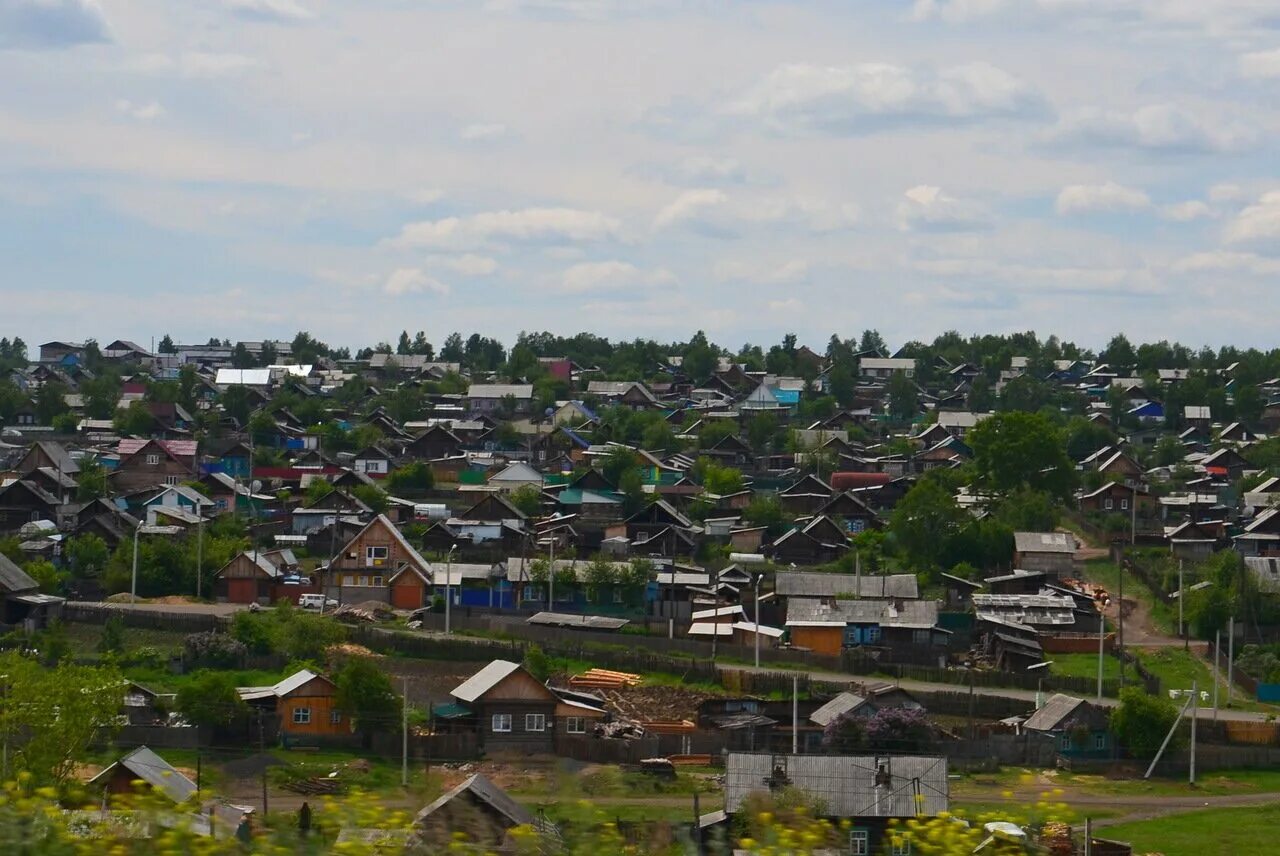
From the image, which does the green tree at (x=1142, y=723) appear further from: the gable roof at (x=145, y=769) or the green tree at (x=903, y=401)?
the green tree at (x=903, y=401)

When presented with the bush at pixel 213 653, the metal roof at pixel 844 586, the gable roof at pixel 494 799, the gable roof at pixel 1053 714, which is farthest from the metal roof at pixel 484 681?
the metal roof at pixel 844 586

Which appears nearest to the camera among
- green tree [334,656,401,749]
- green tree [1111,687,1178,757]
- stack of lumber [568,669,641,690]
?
green tree [334,656,401,749]

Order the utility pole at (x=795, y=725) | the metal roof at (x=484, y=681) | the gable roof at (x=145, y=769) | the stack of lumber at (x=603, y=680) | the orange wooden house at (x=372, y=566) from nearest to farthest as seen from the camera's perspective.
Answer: the gable roof at (x=145, y=769)
the utility pole at (x=795, y=725)
the metal roof at (x=484, y=681)
the stack of lumber at (x=603, y=680)
the orange wooden house at (x=372, y=566)

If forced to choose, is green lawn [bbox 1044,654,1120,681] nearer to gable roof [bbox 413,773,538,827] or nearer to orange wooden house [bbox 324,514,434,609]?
orange wooden house [bbox 324,514,434,609]

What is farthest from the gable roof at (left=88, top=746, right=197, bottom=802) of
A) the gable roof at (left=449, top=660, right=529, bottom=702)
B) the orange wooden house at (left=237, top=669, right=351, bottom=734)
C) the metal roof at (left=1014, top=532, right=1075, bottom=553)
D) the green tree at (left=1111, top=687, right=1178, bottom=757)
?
the metal roof at (left=1014, top=532, right=1075, bottom=553)

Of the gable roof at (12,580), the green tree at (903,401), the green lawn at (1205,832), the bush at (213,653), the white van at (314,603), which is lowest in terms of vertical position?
the green lawn at (1205,832)

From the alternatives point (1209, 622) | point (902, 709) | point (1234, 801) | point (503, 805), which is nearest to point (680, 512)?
point (1209, 622)

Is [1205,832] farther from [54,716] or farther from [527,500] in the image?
[527,500]
